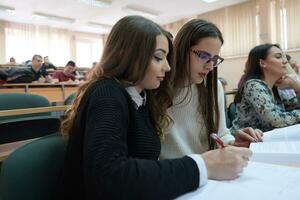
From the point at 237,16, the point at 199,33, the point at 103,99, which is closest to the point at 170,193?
the point at 103,99

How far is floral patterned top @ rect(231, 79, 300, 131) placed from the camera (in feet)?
4.89

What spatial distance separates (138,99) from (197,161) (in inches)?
10.6

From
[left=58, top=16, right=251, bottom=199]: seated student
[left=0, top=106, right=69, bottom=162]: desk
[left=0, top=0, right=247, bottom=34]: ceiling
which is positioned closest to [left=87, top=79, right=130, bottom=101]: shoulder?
[left=58, top=16, right=251, bottom=199]: seated student

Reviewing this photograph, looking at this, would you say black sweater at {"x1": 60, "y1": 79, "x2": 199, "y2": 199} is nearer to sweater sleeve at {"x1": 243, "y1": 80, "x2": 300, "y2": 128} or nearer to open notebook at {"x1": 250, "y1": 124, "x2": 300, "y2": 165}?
open notebook at {"x1": 250, "y1": 124, "x2": 300, "y2": 165}

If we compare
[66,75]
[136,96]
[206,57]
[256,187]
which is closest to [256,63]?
[206,57]

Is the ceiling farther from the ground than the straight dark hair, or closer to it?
farther from the ground

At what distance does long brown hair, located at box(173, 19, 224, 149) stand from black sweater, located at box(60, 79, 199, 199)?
0.49 m

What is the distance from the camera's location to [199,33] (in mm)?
1076

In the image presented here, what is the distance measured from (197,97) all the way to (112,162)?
74 centimetres

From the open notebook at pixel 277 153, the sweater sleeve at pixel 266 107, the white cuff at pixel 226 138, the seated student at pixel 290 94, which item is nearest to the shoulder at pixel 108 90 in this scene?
the open notebook at pixel 277 153

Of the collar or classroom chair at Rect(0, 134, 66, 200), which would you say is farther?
the collar

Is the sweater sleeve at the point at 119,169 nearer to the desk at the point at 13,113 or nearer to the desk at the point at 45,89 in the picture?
the desk at the point at 13,113

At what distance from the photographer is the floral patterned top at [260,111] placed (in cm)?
149

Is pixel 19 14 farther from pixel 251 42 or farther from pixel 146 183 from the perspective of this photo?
pixel 146 183
